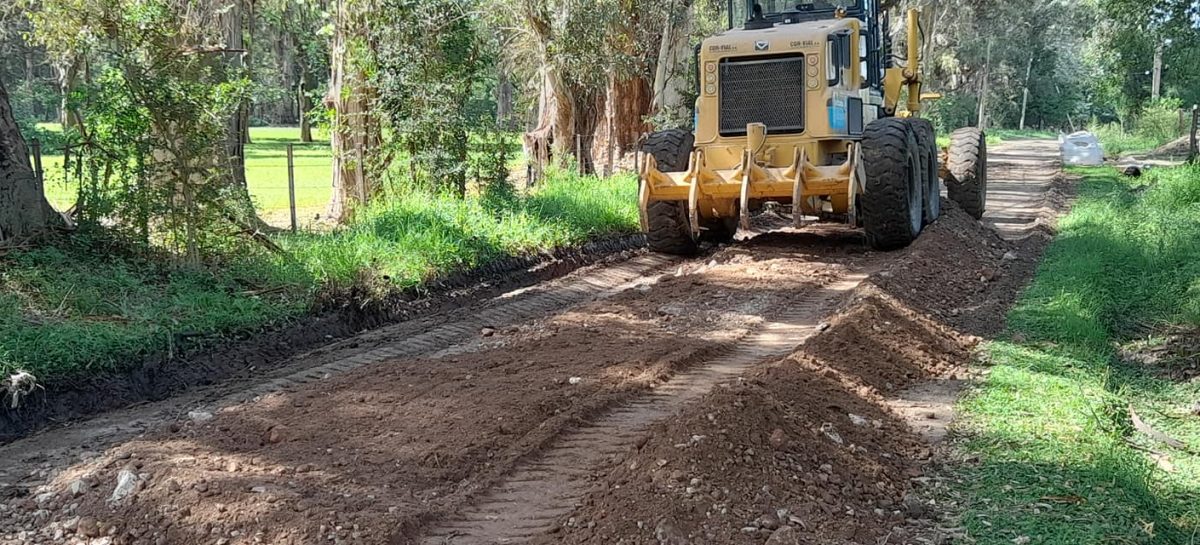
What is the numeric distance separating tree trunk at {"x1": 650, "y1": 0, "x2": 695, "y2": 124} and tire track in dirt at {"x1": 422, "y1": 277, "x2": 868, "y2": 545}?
12.1 metres

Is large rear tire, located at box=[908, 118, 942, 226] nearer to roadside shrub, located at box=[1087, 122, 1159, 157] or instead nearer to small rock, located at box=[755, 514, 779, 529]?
small rock, located at box=[755, 514, 779, 529]

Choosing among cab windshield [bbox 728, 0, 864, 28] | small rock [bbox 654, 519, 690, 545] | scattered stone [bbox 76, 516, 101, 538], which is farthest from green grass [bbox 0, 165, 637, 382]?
small rock [bbox 654, 519, 690, 545]

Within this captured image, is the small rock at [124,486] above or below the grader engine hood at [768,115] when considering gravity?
below

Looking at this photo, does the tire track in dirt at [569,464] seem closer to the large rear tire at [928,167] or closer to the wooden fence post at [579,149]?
the large rear tire at [928,167]

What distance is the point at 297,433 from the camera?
5.70 m

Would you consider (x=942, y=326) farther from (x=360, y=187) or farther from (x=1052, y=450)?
(x=360, y=187)

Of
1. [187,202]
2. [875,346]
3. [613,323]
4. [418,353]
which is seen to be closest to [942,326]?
[875,346]

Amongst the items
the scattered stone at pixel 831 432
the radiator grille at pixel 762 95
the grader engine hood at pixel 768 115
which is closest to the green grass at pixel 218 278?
the grader engine hood at pixel 768 115

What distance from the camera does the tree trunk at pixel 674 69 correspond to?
19328 millimetres

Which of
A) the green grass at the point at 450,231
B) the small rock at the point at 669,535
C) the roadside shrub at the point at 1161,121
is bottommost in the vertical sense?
the small rock at the point at 669,535

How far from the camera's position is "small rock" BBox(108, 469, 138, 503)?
4.76 m

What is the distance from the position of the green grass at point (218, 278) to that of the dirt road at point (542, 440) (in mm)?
670

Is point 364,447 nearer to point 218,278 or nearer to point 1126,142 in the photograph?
point 218,278

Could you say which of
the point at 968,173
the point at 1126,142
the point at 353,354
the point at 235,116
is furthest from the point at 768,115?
the point at 1126,142
